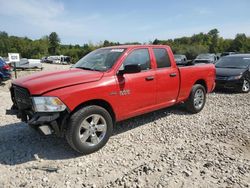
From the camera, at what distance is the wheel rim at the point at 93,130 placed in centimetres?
414

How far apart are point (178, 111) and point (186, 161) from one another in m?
2.93

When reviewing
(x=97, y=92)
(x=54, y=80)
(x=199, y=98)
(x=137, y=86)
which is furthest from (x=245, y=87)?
(x=54, y=80)

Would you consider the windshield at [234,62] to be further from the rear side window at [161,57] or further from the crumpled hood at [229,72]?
the rear side window at [161,57]

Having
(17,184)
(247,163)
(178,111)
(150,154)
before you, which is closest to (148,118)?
(178,111)

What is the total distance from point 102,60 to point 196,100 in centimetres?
308

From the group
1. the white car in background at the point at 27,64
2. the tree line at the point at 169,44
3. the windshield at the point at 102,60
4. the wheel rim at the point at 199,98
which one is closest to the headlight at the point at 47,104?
the windshield at the point at 102,60

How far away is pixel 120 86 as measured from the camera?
14.8 ft

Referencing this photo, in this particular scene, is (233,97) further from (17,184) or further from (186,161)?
(17,184)

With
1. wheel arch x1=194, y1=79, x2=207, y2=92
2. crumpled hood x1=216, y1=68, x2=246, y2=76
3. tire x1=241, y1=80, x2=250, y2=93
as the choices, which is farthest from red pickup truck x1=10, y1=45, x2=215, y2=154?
tire x1=241, y1=80, x2=250, y2=93

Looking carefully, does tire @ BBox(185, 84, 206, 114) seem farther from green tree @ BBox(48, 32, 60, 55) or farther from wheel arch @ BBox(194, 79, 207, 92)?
green tree @ BBox(48, 32, 60, 55)

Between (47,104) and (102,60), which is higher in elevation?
(102,60)

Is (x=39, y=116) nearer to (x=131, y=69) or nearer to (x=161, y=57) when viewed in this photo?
(x=131, y=69)

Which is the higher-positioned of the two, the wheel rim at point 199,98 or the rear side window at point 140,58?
the rear side window at point 140,58

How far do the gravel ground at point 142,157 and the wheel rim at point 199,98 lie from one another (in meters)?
0.74
